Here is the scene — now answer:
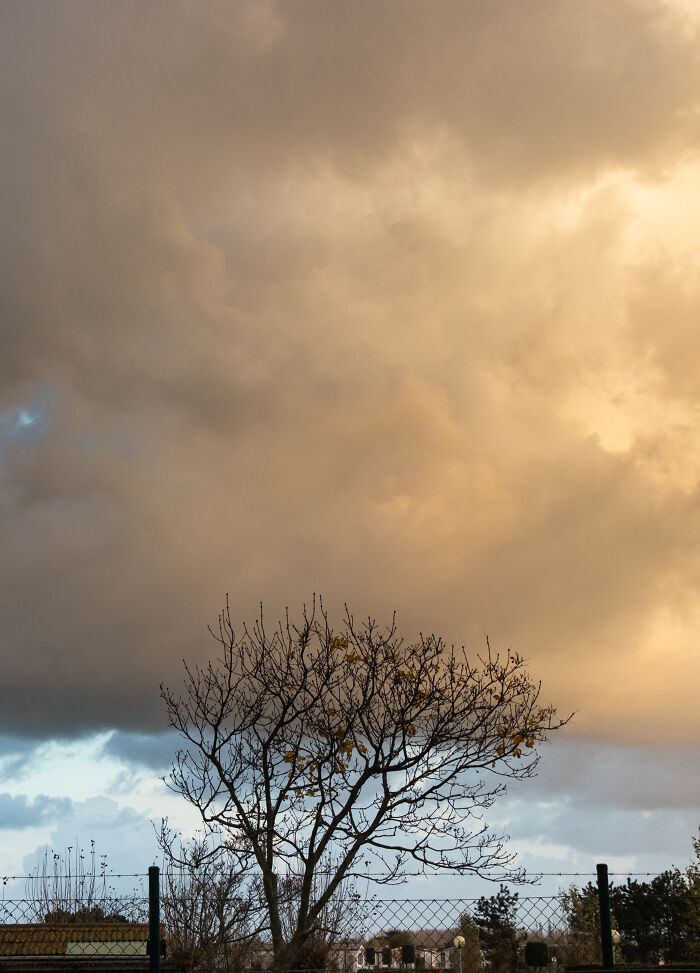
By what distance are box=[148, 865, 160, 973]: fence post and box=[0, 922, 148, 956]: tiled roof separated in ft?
6.83

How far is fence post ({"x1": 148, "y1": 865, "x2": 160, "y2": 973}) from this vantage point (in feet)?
31.9

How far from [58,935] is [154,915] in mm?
3804

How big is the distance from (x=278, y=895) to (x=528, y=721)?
359 centimetres

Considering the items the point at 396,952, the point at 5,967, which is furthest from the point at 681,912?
the point at 5,967

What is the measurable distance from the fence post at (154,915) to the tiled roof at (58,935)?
2.08m

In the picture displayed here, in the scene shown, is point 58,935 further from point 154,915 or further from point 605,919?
point 605,919

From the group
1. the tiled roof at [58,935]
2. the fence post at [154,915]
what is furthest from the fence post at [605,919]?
the tiled roof at [58,935]

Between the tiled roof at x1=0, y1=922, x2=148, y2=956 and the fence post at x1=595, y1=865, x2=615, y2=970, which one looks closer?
the fence post at x1=595, y1=865, x2=615, y2=970

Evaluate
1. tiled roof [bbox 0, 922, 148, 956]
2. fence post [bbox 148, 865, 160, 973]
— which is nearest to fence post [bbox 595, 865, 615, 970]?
fence post [bbox 148, 865, 160, 973]

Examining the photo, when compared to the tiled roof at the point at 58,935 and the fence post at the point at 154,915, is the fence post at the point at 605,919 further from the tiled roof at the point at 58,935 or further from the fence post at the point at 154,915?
the tiled roof at the point at 58,935

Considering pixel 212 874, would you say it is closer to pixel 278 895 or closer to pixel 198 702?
pixel 278 895

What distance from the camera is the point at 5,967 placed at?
11031mm

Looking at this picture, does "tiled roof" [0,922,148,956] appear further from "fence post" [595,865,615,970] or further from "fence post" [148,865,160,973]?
"fence post" [595,865,615,970]

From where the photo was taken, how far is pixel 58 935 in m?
12.7
